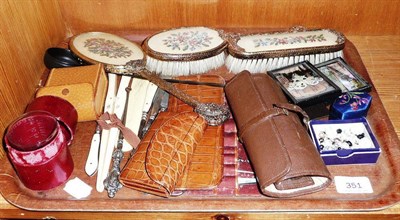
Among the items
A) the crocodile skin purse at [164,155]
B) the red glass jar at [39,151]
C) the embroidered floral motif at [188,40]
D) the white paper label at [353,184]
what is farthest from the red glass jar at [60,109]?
the white paper label at [353,184]

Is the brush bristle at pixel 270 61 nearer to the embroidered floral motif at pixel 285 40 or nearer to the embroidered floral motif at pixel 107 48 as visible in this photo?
the embroidered floral motif at pixel 285 40

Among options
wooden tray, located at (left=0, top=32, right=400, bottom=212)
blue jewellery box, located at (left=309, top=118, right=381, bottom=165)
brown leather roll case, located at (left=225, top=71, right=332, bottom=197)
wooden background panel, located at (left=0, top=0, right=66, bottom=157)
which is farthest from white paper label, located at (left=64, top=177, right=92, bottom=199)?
blue jewellery box, located at (left=309, top=118, right=381, bottom=165)

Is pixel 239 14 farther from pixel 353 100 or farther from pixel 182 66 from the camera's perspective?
pixel 353 100

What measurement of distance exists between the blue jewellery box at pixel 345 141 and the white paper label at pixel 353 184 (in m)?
0.04

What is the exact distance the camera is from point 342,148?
83 cm

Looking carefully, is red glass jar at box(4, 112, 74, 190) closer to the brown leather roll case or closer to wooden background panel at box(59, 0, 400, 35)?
the brown leather roll case

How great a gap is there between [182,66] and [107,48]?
0.64 feet

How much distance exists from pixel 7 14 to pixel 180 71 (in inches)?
15.5

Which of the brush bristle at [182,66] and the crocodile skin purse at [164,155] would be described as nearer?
the crocodile skin purse at [164,155]

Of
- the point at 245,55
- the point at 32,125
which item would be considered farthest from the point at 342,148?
the point at 32,125

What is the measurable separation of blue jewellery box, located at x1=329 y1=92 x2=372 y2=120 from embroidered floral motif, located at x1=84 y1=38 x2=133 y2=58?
49cm

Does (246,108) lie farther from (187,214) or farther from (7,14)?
(7,14)

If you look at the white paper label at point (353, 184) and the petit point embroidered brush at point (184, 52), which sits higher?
the petit point embroidered brush at point (184, 52)

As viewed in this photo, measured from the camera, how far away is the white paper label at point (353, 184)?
789 millimetres
